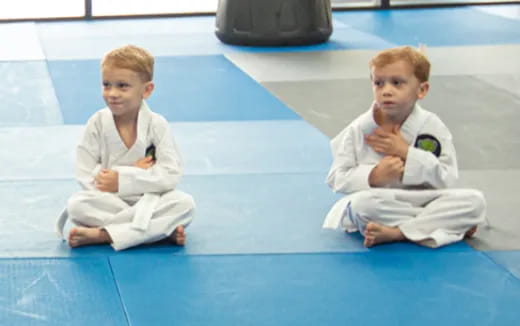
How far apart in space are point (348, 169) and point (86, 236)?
4.44 ft

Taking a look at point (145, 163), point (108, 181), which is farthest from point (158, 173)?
point (108, 181)

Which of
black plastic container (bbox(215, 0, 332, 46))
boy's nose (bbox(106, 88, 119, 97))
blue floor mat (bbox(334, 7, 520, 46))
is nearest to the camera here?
boy's nose (bbox(106, 88, 119, 97))

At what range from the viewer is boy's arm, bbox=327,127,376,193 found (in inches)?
194

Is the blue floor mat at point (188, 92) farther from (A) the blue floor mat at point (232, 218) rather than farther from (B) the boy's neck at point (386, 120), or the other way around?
(B) the boy's neck at point (386, 120)

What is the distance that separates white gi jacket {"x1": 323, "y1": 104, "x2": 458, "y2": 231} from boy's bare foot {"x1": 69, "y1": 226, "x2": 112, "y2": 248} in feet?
3.65

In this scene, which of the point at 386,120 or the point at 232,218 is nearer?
the point at 386,120

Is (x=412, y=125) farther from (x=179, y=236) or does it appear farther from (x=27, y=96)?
(x=27, y=96)

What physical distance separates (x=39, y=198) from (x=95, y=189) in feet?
2.82

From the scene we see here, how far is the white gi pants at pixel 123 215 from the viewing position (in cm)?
483

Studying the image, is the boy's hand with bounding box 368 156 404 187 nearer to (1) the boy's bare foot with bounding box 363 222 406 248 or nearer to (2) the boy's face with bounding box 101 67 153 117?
(1) the boy's bare foot with bounding box 363 222 406 248

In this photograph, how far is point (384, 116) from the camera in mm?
4984

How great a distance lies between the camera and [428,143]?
4910 mm

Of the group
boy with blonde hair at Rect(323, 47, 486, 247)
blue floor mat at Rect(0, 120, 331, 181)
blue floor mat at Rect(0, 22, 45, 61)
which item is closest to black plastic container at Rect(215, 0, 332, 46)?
blue floor mat at Rect(0, 22, 45, 61)

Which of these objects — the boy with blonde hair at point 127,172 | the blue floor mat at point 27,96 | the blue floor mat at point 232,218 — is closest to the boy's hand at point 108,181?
the boy with blonde hair at point 127,172
